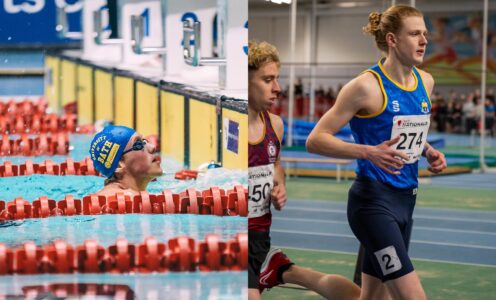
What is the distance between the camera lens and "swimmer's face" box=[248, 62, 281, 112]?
443cm

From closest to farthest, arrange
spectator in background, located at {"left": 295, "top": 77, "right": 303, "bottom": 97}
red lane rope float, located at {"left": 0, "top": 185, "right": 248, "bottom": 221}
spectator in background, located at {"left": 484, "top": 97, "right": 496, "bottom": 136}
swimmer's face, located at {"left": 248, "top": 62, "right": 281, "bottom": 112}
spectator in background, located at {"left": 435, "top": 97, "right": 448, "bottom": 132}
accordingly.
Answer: red lane rope float, located at {"left": 0, "top": 185, "right": 248, "bottom": 221} → swimmer's face, located at {"left": 248, "top": 62, "right": 281, "bottom": 112} → spectator in background, located at {"left": 295, "top": 77, "right": 303, "bottom": 97} → spectator in background, located at {"left": 484, "top": 97, "right": 496, "bottom": 136} → spectator in background, located at {"left": 435, "top": 97, "right": 448, "bottom": 132}

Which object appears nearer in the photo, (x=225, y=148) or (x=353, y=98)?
(x=225, y=148)

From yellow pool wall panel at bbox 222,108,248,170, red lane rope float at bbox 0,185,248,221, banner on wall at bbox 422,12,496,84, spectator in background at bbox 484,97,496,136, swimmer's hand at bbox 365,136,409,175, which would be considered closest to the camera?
yellow pool wall panel at bbox 222,108,248,170

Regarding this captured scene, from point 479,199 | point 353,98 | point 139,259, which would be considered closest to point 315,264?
point 353,98

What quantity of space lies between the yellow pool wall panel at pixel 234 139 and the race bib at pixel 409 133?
1.13m

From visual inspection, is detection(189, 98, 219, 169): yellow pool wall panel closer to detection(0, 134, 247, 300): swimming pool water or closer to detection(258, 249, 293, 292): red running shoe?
detection(0, 134, 247, 300): swimming pool water

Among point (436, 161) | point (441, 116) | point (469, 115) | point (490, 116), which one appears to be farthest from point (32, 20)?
point (441, 116)

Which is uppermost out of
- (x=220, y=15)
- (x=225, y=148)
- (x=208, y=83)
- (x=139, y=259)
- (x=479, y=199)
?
(x=220, y=15)

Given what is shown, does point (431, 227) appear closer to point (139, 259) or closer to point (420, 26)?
point (420, 26)

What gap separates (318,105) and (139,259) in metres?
26.0

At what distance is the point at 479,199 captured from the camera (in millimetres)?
12703

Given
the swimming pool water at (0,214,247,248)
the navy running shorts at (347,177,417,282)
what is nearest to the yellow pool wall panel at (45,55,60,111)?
the swimming pool water at (0,214,247,248)

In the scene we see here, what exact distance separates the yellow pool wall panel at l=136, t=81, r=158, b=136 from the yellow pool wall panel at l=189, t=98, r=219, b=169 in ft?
0.50

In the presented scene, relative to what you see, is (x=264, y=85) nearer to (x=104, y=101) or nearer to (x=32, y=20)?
(x=104, y=101)
